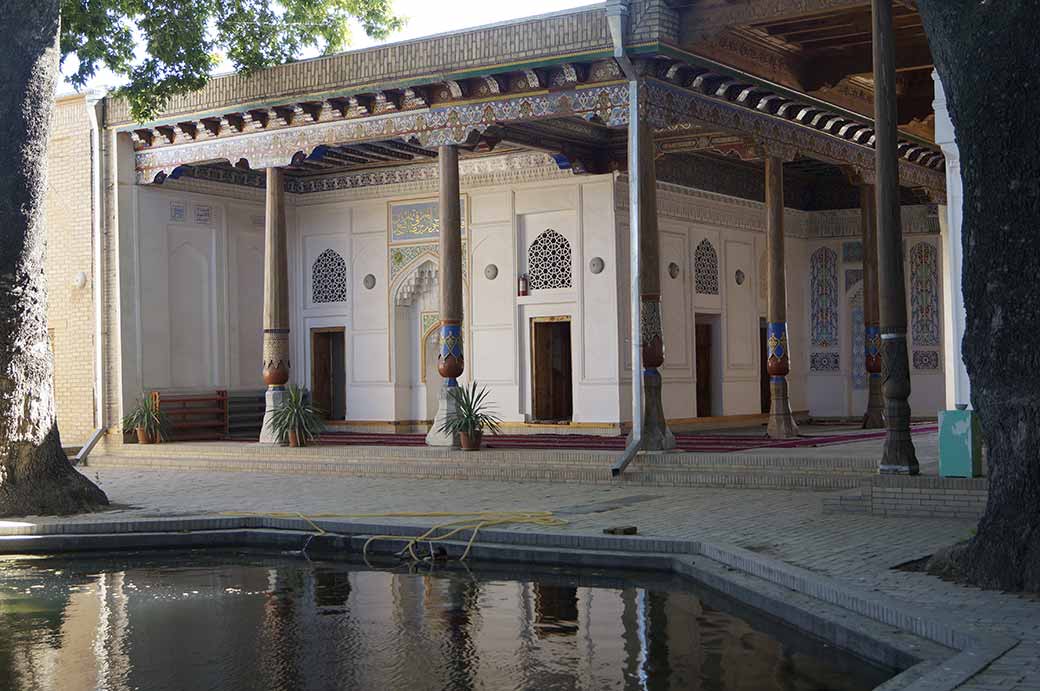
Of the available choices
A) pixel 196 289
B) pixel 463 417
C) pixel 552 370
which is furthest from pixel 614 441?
pixel 196 289

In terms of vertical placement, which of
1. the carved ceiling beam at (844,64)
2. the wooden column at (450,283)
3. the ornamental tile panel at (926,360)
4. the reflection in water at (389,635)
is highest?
the carved ceiling beam at (844,64)

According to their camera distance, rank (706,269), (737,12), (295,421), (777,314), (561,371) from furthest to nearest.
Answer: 1. (706,269)
2. (561,371)
3. (295,421)
4. (777,314)
5. (737,12)

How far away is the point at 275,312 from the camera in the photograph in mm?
15320

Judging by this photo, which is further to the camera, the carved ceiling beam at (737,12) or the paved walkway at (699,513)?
the carved ceiling beam at (737,12)

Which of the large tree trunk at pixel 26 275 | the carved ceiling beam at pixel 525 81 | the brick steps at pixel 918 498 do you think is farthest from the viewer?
the carved ceiling beam at pixel 525 81

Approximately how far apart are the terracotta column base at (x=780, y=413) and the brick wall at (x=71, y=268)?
28.4 ft

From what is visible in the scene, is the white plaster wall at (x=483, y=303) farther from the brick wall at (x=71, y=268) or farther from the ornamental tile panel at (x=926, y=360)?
the ornamental tile panel at (x=926, y=360)

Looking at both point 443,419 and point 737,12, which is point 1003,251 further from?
point 443,419

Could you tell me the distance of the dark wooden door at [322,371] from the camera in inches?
743

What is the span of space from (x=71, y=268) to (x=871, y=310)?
10489 millimetres

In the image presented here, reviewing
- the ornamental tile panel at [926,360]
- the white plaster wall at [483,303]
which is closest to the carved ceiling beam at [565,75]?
the white plaster wall at [483,303]

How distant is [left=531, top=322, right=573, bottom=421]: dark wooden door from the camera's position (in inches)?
670

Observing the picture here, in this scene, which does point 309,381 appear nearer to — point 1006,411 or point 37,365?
point 37,365

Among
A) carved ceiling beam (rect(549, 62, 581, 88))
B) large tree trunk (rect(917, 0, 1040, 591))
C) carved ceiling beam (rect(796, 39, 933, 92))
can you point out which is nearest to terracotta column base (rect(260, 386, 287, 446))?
carved ceiling beam (rect(549, 62, 581, 88))
